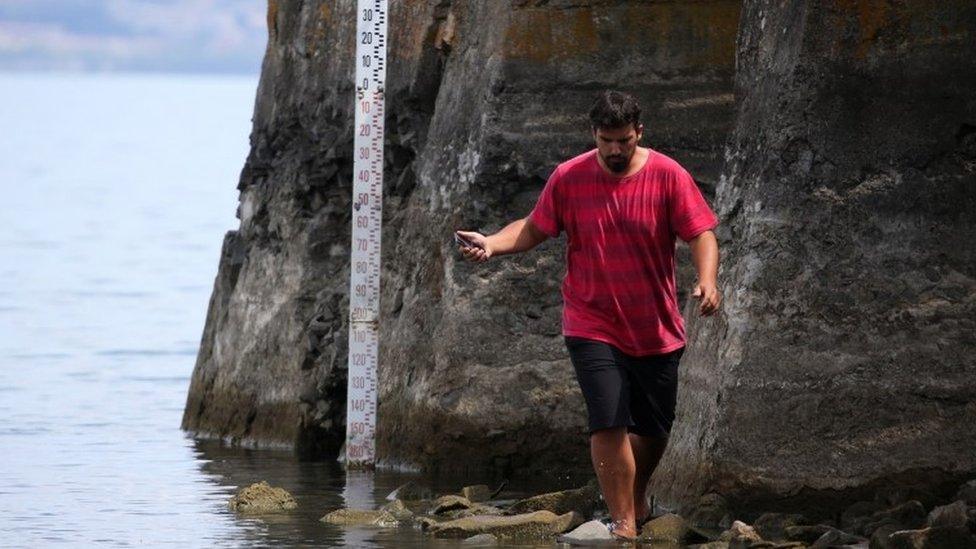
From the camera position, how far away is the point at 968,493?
1134 centimetres

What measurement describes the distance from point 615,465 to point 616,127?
1304 millimetres

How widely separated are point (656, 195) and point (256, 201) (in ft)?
18.8

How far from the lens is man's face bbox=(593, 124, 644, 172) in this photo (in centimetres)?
1134

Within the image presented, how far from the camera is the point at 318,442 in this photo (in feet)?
50.3

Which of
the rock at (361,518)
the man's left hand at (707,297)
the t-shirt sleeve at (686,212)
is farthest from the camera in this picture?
the rock at (361,518)

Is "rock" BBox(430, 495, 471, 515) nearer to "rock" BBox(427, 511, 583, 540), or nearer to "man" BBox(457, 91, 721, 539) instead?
"rock" BBox(427, 511, 583, 540)

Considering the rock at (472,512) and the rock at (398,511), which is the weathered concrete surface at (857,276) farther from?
the rock at (398,511)

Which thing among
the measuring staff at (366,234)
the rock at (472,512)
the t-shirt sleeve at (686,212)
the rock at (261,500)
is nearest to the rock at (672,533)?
the rock at (472,512)

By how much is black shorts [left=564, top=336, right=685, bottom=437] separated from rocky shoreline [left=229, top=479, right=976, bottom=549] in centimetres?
41

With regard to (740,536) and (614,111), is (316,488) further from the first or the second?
(614,111)

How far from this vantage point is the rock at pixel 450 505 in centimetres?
1256

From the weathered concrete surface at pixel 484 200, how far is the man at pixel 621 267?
7.16 feet

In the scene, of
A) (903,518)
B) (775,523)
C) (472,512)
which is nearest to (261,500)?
(472,512)

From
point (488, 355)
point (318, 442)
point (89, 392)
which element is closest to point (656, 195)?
point (488, 355)
